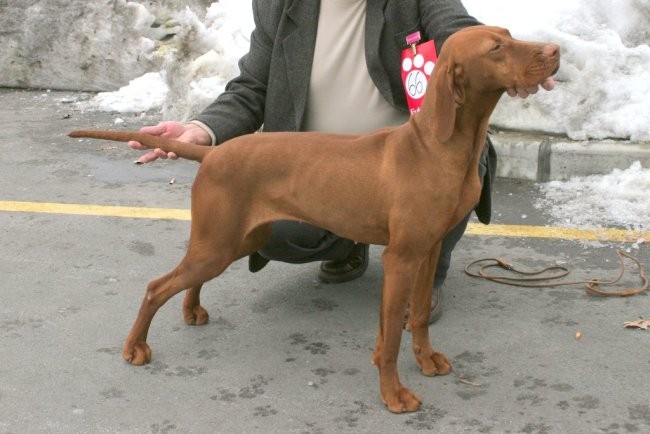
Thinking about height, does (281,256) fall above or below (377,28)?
below

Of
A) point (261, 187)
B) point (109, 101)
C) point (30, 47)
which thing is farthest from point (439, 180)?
point (30, 47)

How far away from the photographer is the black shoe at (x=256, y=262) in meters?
3.97

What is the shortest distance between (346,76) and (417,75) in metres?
0.33

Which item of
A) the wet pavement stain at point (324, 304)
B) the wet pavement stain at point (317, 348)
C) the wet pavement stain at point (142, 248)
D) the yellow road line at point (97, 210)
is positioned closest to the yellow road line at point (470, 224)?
the yellow road line at point (97, 210)

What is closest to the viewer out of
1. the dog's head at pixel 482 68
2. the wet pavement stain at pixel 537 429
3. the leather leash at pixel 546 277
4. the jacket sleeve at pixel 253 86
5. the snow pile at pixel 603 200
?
the dog's head at pixel 482 68

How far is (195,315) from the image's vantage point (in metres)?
3.77

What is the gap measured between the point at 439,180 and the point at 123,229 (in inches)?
92.0

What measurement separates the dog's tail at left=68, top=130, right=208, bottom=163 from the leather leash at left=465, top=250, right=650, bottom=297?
1473 mm

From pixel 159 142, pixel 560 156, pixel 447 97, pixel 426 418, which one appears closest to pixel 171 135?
pixel 159 142

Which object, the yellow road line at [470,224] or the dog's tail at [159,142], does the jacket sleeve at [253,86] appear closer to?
the dog's tail at [159,142]

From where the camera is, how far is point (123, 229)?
4.81 metres

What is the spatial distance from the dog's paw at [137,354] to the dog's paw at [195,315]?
0.31 m

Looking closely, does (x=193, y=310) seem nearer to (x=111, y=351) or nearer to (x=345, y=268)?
(x=111, y=351)

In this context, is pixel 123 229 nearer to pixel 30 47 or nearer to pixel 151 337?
pixel 151 337
